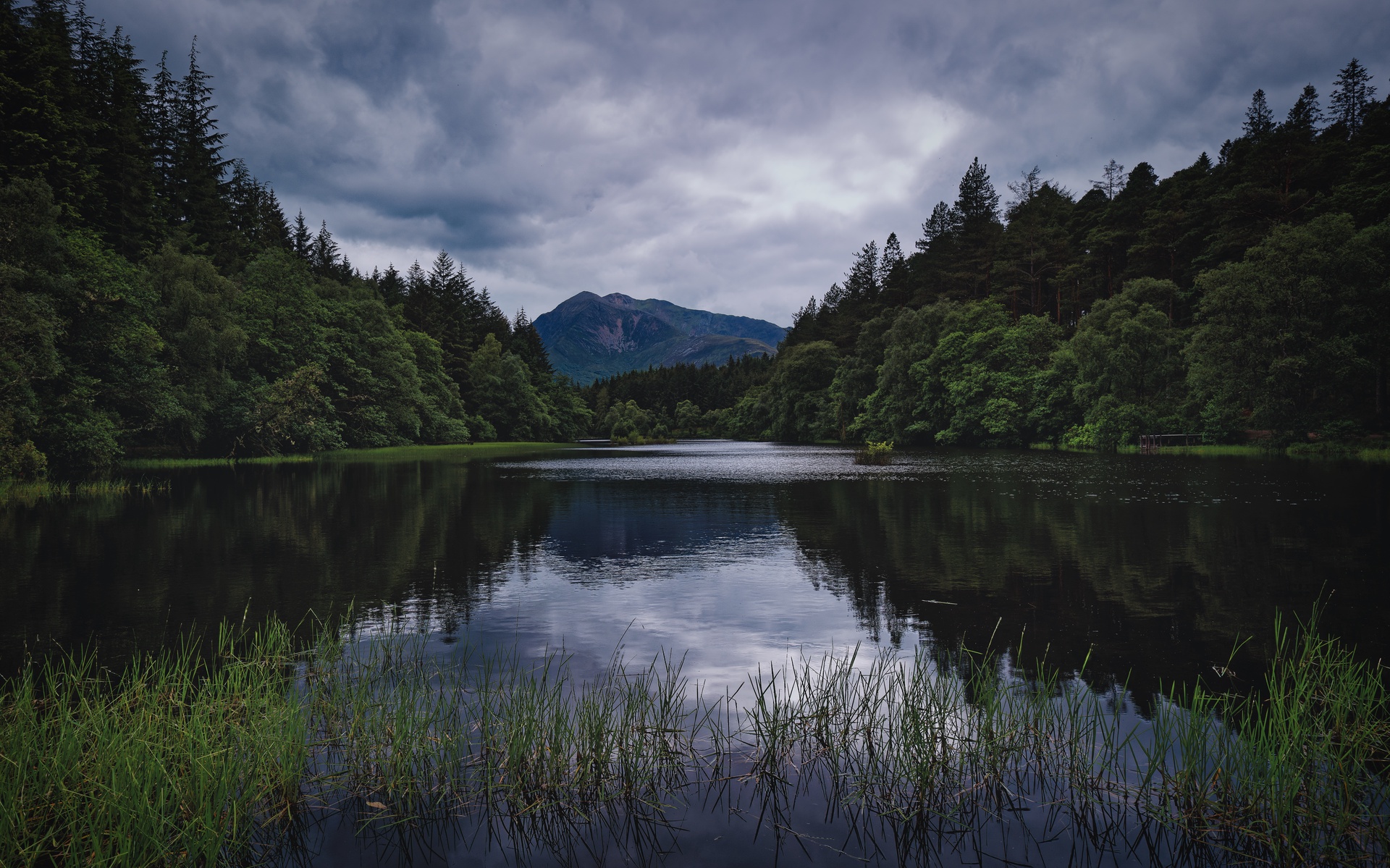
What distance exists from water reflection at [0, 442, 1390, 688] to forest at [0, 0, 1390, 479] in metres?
15.7

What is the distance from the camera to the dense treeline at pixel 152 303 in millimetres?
34906

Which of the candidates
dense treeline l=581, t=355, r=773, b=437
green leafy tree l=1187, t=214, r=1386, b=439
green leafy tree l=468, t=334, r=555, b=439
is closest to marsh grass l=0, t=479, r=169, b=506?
green leafy tree l=1187, t=214, r=1386, b=439

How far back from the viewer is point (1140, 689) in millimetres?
8867

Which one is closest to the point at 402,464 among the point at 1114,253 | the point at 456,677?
the point at 456,677

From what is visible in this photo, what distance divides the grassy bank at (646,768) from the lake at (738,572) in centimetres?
59

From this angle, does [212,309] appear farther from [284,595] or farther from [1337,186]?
[1337,186]

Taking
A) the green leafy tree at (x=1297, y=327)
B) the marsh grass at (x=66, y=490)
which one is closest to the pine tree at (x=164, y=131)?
the marsh grass at (x=66, y=490)

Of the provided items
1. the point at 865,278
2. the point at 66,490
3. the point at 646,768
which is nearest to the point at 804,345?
the point at 865,278

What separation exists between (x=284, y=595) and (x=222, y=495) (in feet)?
73.9

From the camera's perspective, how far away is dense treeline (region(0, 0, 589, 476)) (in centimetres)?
3491

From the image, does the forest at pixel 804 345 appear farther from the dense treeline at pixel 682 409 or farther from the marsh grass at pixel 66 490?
the dense treeline at pixel 682 409

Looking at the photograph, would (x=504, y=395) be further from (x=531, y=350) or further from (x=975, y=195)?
(x=975, y=195)

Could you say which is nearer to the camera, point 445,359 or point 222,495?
point 222,495

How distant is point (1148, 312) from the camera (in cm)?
6284
